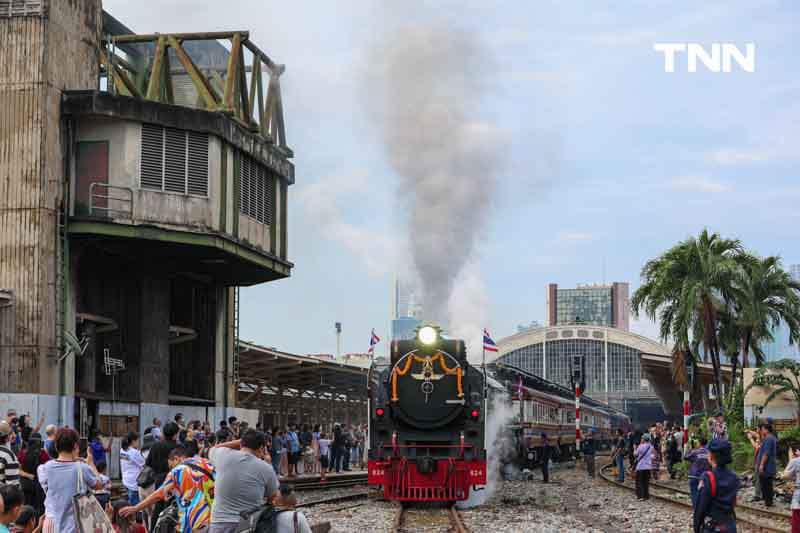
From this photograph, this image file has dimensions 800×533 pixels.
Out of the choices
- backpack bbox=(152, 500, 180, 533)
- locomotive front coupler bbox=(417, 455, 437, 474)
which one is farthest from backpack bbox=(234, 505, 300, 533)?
locomotive front coupler bbox=(417, 455, 437, 474)

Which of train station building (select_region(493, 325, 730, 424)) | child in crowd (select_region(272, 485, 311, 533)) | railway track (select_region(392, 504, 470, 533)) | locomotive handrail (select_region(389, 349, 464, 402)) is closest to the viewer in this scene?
child in crowd (select_region(272, 485, 311, 533))

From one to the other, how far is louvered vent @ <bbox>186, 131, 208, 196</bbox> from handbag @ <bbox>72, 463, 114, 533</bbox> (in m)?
18.9

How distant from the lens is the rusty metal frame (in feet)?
95.8

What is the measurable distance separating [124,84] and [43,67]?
6.32 metres

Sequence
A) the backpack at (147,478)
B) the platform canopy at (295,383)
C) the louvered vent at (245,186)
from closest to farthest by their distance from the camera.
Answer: the backpack at (147,478)
the louvered vent at (245,186)
the platform canopy at (295,383)

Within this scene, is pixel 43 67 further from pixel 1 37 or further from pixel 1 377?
pixel 1 377

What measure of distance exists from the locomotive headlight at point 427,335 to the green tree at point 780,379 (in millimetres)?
14136

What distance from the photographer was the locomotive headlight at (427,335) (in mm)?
21047

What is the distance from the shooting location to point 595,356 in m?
108

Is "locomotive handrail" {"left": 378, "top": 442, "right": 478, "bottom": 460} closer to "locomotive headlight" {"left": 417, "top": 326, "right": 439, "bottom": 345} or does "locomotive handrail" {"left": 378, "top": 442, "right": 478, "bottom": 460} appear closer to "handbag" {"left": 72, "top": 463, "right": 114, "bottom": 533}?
"locomotive headlight" {"left": 417, "top": 326, "right": 439, "bottom": 345}

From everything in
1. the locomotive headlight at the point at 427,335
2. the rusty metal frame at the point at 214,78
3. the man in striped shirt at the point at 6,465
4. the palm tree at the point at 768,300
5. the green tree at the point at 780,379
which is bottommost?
the man in striped shirt at the point at 6,465

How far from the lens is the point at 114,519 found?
39.3 feet

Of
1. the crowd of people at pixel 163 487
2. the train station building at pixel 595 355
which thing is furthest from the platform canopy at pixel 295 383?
the train station building at pixel 595 355

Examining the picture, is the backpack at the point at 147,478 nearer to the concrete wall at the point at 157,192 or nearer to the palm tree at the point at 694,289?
the concrete wall at the point at 157,192
